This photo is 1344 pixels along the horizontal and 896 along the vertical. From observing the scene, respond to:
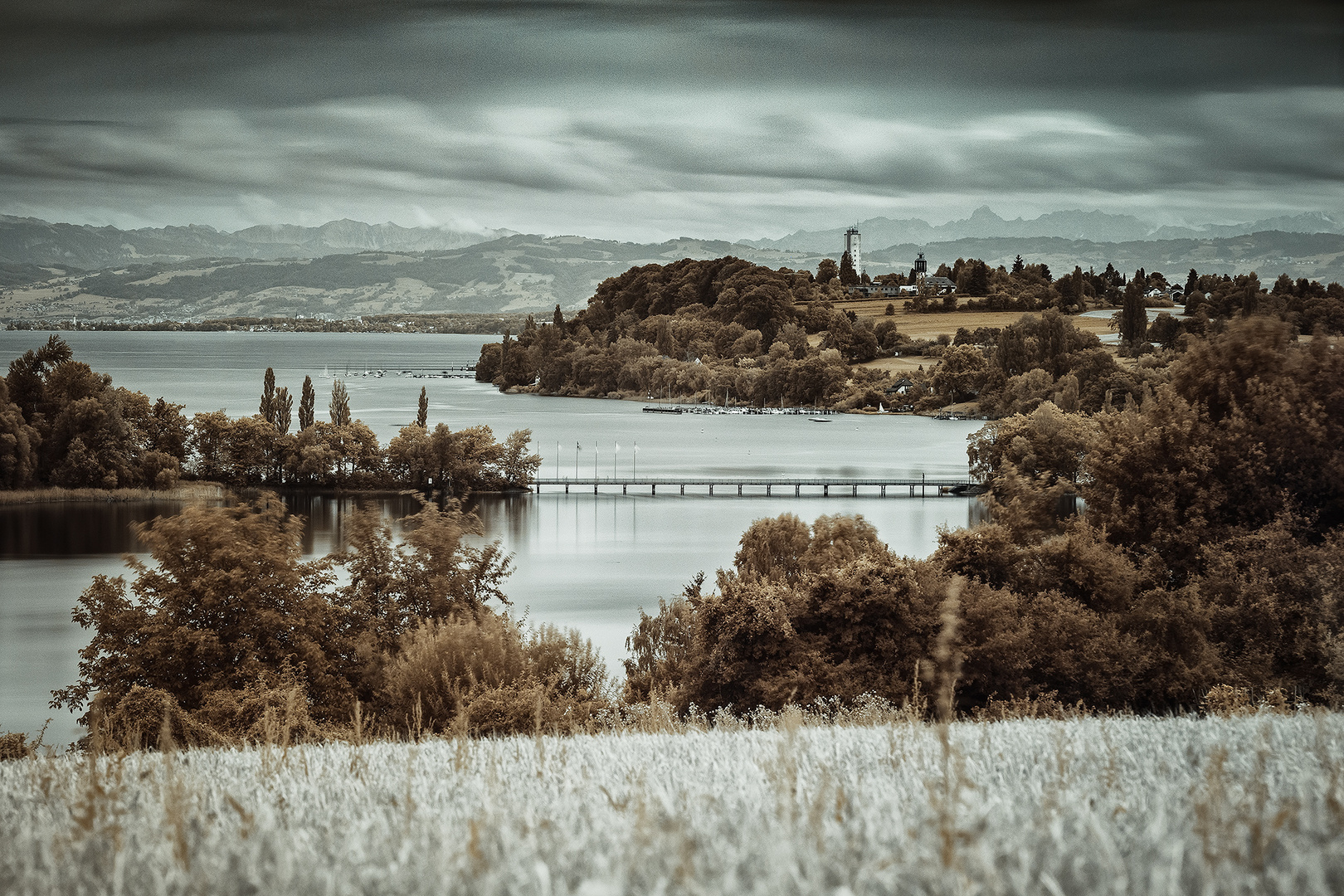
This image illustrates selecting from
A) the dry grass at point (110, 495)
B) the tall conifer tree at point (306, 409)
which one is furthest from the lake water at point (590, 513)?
the tall conifer tree at point (306, 409)

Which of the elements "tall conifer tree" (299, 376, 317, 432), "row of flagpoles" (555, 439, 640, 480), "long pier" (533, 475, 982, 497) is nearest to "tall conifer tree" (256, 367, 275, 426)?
"tall conifer tree" (299, 376, 317, 432)

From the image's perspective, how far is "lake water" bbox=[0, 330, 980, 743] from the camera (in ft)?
97.8

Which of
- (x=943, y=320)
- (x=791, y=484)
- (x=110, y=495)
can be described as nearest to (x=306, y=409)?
(x=110, y=495)

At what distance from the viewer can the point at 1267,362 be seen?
702 inches

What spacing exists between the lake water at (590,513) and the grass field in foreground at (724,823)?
1819 cm

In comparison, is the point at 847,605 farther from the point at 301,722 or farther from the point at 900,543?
the point at 900,543

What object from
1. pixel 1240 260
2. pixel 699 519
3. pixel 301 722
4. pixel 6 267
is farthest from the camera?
pixel 6 267

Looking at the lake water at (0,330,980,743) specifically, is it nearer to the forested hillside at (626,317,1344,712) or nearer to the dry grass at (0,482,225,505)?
the dry grass at (0,482,225,505)

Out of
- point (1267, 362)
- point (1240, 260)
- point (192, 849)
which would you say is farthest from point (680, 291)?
point (192, 849)

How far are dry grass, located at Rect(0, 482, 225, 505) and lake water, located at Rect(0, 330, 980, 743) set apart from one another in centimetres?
124

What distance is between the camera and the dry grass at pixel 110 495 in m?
53.3

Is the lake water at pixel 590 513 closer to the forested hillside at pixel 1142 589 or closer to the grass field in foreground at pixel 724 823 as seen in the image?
the forested hillside at pixel 1142 589

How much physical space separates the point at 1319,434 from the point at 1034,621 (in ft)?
17.3

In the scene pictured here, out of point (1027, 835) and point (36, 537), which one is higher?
point (1027, 835)
